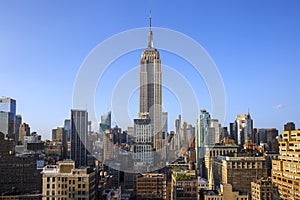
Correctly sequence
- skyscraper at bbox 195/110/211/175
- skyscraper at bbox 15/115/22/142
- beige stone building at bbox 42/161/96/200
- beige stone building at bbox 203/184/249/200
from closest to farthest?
beige stone building at bbox 42/161/96/200
beige stone building at bbox 203/184/249/200
skyscraper at bbox 195/110/211/175
skyscraper at bbox 15/115/22/142

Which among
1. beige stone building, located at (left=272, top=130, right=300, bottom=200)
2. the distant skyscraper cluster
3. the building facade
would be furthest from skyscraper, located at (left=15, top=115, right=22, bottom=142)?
beige stone building, located at (left=272, top=130, right=300, bottom=200)

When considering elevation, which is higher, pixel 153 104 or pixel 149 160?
pixel 153 104

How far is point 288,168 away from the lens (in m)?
7.73

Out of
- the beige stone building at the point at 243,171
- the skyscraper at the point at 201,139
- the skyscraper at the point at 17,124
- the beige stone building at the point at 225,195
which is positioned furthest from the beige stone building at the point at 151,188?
the skyscraper at the point at 17,124

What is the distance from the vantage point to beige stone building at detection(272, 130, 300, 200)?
7.37 meters

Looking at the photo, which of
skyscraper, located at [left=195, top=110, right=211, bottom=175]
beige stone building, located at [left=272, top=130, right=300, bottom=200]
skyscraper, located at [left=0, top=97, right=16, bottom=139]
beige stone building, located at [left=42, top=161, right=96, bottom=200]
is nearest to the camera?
beige stone building, located at [left=42, top=161, right=96, bottom=200]

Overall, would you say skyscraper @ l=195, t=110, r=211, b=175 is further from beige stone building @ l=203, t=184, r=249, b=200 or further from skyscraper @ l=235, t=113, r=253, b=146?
beige stone building @ l=203, t=184, r=249, b=200

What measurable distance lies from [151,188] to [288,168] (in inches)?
244

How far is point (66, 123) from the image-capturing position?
84.4 ft

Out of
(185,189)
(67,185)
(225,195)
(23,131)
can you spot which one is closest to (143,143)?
(225,195)

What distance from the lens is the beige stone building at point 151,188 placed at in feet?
41.2

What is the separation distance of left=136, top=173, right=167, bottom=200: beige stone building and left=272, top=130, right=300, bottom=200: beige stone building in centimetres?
516

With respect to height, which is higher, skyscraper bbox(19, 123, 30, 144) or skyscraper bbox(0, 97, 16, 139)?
skyscraper bbox(0, 97, 16, 139)

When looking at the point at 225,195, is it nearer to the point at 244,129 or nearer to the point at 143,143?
the point at 143,143
